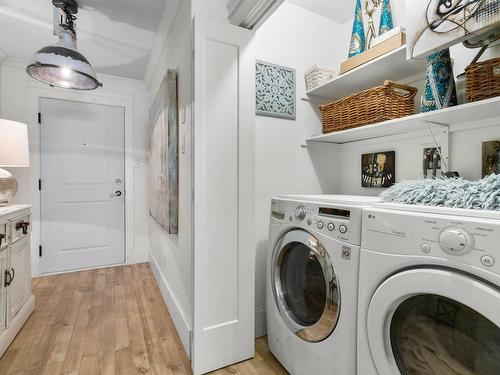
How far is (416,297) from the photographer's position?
0.79 meters

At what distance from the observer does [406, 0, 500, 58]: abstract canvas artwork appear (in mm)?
856

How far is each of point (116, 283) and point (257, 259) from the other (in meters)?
1.72

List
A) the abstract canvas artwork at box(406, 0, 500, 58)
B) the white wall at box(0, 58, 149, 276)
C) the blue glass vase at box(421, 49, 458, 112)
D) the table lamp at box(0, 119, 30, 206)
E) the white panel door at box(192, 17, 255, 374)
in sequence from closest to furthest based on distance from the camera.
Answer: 1. the abstract canvas artwork at box(406, 0, 500, 58)
2. the blue glass vase at box(421, 49, 458, 112)
3. the white panel door at box(192, 17, 255, 374)
4. the table lamp at box(0, 119, 30, 206)
5. the white wall at box(0, 58, 149, 276)

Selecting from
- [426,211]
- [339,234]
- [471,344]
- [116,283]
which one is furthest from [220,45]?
[116,283]

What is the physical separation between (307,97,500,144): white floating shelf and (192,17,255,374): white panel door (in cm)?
69

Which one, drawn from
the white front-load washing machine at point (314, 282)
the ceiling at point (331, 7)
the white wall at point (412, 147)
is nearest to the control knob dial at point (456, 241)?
the white front-load washing machine at point (314, 282)

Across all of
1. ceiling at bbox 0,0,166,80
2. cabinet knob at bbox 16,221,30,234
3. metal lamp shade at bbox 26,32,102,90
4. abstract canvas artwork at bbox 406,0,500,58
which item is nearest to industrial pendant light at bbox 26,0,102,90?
metal lamp shade at bbox 26,32,102,90

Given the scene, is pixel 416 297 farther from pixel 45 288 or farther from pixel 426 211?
pixel 45 288

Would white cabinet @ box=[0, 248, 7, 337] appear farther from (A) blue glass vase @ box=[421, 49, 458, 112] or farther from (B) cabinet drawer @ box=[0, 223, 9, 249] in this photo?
(A) blue glass vase @ box=[421, 49, 458, 112]

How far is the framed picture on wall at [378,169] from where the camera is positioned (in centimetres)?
A: 167

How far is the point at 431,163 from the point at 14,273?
273cm

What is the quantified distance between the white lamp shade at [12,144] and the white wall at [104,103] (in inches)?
42.2

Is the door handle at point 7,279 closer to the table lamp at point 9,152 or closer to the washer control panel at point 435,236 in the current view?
the table lamp at point 9,152

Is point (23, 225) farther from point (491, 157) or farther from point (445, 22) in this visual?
point (491, 157)
